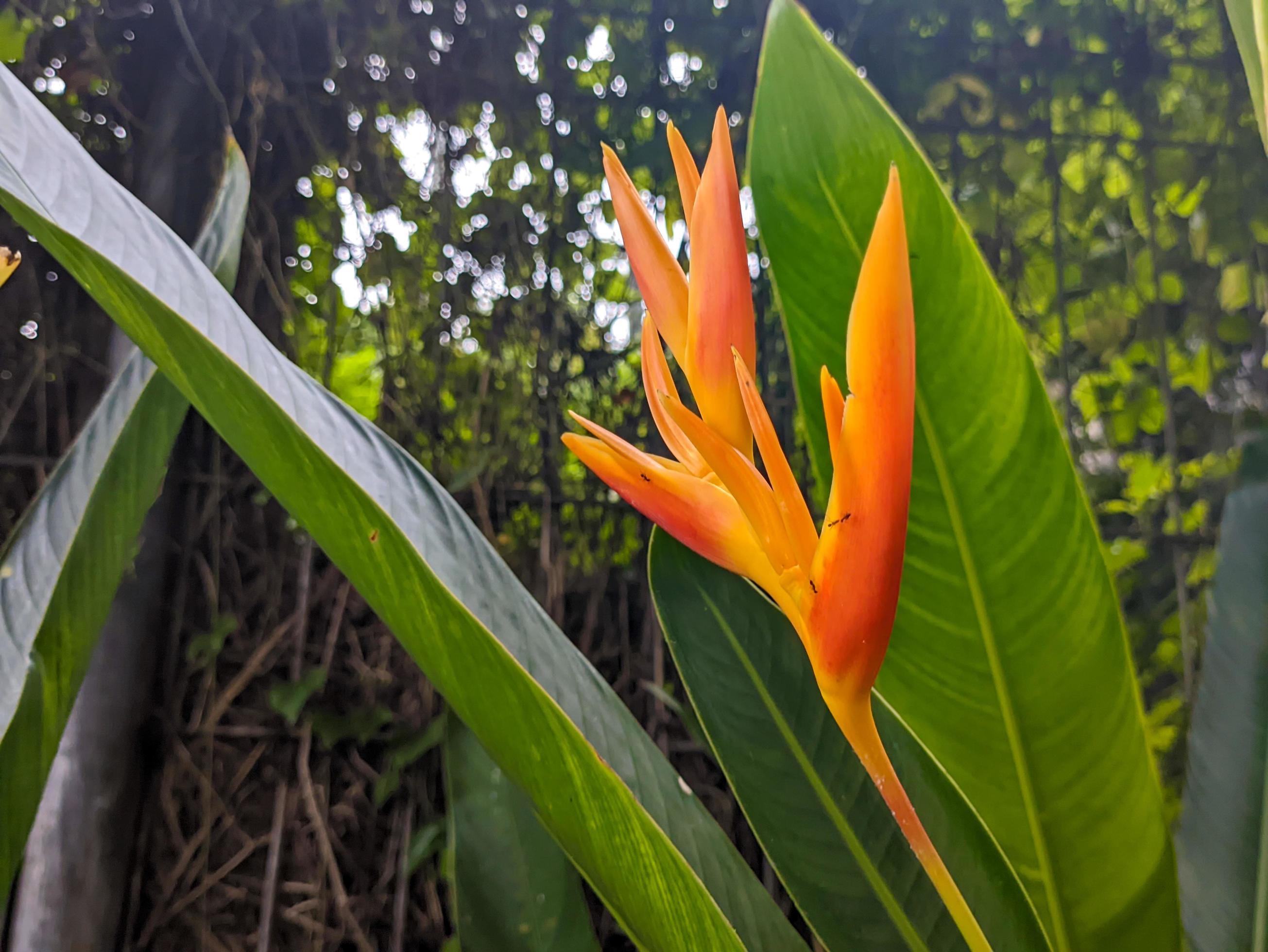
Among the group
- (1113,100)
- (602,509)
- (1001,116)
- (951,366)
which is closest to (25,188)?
(951,366)

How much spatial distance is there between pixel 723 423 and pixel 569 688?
0.49ft

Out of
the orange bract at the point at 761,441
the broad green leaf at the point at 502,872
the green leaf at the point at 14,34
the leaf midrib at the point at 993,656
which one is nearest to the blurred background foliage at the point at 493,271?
the green leaf at the point at 14,34

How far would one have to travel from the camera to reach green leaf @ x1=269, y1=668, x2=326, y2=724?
61cm

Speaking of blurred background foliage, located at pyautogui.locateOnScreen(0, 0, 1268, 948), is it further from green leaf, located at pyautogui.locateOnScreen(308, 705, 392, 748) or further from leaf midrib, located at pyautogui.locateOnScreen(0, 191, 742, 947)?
leaf midrib, located at pyautogui.locateOnScreen(0, 191, 742, 947)

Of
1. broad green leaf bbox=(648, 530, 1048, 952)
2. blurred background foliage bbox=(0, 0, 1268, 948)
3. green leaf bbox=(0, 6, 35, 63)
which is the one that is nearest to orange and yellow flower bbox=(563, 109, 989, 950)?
broad green leaf bbox=(648, 530, 1048, 952)

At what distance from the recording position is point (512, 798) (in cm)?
37

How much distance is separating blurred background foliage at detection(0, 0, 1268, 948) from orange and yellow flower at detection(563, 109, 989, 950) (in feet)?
1.59

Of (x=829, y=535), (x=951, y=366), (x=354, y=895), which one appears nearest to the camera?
(x=829, y=535)

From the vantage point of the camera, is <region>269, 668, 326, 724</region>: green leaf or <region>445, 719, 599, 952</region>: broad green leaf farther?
<region>269, 668, 326, 724</region>: green leaf

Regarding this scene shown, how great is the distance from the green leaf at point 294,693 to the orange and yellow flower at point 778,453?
1.91 feet

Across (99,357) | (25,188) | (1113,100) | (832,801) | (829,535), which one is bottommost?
(832,801)

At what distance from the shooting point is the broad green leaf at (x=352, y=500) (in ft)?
0.54

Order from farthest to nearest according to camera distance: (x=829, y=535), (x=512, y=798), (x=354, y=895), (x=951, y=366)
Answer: (x=354, y=895)
(x=512, y=798)
(x=951, y=366)
(x=829, y=535)

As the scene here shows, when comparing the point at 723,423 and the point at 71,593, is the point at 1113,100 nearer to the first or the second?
the point at 723,423
